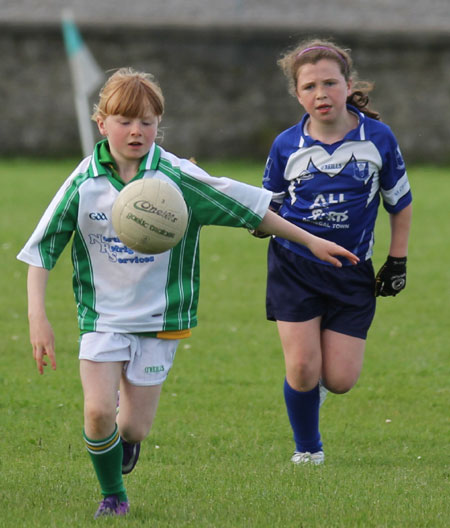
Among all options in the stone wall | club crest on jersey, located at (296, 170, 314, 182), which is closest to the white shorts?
club crest on jersey, located at (296, 170, 314, 182)

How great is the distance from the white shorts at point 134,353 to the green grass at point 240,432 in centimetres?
61

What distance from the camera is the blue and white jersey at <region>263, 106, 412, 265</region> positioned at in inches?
235

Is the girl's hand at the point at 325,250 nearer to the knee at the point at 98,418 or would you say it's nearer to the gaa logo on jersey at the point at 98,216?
the gaa logo on jersey at the point at 98,216

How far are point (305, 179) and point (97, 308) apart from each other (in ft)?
5.52

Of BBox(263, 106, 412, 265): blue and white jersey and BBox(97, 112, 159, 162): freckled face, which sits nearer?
BBox(97, 112, 159, 162): freckled face

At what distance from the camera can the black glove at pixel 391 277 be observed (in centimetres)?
607

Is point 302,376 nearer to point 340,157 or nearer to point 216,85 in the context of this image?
point 340,157

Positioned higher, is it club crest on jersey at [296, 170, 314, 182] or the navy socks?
club crest on jersey at [296, 170, 314, 182]

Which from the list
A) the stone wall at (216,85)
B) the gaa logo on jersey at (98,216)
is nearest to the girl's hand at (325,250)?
the gaa logo on jersey at (98,216)

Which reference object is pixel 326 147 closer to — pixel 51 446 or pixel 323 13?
pixel 51 446

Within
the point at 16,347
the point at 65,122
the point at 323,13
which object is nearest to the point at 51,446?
the point at 16,347

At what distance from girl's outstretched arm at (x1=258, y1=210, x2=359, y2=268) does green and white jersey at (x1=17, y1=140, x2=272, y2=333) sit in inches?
2.3

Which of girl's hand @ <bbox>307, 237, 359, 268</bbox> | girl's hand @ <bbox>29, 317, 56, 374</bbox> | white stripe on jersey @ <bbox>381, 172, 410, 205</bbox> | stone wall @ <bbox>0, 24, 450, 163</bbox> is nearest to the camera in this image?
girl's hand @ <bbox>29, 317, 56, 374</bbox>

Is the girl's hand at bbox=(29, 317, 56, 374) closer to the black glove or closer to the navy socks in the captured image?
the navy socks
